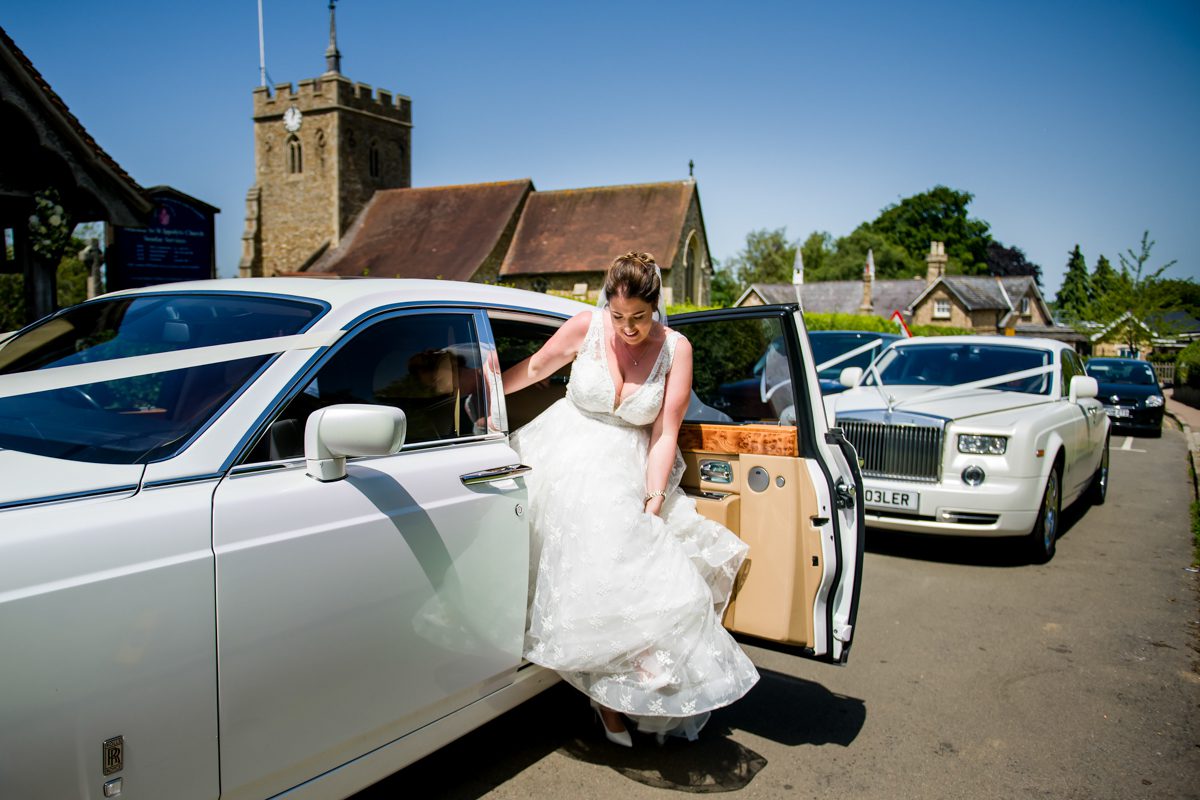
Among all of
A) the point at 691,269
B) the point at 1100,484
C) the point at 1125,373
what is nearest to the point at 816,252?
the point at 691,269

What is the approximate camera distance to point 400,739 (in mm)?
2701

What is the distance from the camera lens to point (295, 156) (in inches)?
2048

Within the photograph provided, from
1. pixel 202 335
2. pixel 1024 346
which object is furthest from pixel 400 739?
pixel 1024 346

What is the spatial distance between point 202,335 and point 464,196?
4881 cm

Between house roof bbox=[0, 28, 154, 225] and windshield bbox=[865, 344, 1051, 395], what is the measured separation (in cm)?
851

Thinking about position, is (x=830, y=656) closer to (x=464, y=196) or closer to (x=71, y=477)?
(x=71, y=477)

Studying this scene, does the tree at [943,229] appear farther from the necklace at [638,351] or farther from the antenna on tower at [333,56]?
the necklace at [638,351]

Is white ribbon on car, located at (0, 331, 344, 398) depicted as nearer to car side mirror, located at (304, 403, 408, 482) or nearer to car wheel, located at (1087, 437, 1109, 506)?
car side mirror, located at (304, 403, 408, 482)

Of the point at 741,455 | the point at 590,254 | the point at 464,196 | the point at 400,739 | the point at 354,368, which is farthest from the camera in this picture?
the point at 464,196

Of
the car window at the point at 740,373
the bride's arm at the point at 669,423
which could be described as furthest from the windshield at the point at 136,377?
the car window at the point at 740,373

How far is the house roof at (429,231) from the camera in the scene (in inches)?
1784

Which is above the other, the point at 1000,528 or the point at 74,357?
the point at 74,357

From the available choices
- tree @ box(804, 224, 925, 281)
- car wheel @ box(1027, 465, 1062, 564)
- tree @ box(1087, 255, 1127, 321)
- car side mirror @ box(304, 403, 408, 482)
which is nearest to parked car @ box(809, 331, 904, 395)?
car wheel @ box(1027, 465, 1062, 564)

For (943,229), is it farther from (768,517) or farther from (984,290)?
(768,517)
